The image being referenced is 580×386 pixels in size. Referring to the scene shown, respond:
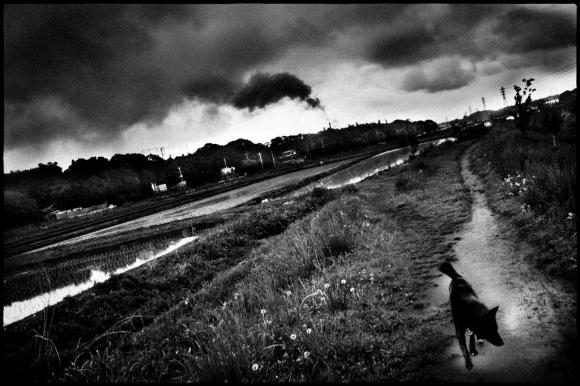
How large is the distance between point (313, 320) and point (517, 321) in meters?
2.93

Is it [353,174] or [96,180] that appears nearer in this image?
[353,174]

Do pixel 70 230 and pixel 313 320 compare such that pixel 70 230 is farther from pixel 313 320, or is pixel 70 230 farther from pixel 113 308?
pixel 313 320

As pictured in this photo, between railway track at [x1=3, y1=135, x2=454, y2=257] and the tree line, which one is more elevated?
the tree line

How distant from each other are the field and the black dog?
0.51m

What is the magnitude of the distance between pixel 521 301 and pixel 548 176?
228 inches

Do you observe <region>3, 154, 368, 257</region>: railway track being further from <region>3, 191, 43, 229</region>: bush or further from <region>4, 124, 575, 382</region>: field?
<region>4, 124, 575, 382</region>: field

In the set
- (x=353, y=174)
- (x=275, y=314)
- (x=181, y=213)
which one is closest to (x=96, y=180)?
(x=181, y=213)

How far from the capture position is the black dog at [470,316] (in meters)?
3.44

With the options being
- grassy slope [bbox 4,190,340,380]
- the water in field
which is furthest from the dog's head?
the water in field

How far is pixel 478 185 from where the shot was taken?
1603 centimetres

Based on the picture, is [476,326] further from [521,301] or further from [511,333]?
[521,301]

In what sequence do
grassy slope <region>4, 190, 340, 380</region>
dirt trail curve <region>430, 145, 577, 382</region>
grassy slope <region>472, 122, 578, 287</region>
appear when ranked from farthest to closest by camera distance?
grassy slope <region>4, 190, 340, 380</region> → grassy slope <region>472, 122, 578, 287</region> → dirt trail curve <region>430, 145, 577, 382</region>

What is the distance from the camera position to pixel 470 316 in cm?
355

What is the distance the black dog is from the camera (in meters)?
3.44
